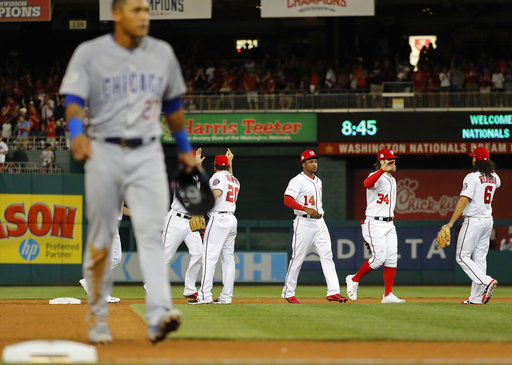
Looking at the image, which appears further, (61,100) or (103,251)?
(61,100)

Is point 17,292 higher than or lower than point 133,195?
lower

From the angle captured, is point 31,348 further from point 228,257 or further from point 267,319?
point 228,257

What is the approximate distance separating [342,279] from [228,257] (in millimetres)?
7819

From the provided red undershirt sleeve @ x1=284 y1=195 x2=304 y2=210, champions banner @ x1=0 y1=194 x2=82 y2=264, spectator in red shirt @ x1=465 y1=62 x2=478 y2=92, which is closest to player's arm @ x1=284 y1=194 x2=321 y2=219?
red undershirt sleeve @ x1=284 y1=195 x2=304 y2=210

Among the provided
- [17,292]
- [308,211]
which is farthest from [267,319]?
[17,292]

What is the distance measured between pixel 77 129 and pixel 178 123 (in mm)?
735

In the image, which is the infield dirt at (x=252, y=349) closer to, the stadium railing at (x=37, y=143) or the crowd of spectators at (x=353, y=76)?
the stadium railing at (x=37, y=143)

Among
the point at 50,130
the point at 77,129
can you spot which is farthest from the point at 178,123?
the point at 50,130

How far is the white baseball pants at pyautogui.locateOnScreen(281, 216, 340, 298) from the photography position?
39.5 feet

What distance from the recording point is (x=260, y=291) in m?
17.0

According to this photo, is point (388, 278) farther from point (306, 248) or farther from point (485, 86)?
point (485, 86)

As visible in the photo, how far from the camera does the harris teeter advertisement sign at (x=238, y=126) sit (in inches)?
965

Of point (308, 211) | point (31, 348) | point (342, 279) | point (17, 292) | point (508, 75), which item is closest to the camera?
point (31, 348)

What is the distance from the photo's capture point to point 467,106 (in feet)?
77.7
